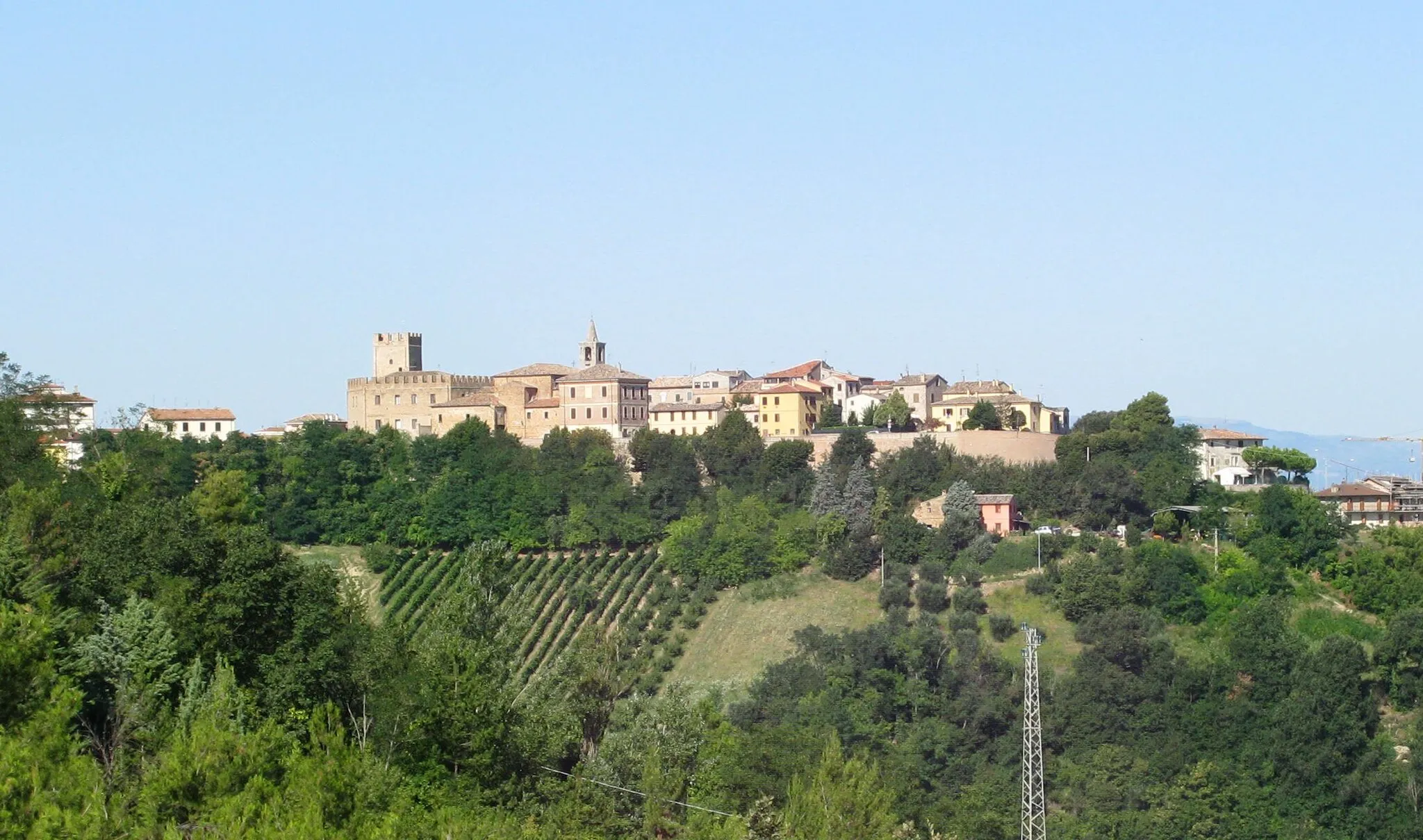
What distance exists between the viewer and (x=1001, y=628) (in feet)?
151

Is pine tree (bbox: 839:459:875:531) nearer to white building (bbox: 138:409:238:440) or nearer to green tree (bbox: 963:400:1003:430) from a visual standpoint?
green tree (bbox: 963:400:1003:430)

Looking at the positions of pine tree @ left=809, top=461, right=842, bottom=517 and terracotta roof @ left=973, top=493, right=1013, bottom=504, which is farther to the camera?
pine tree @ left=809, top=461, right=842, bottom=517

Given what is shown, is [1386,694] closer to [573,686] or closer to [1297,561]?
[1297,561]

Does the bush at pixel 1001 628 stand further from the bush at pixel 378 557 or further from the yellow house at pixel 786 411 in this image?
the yellow house at pixel 786 411

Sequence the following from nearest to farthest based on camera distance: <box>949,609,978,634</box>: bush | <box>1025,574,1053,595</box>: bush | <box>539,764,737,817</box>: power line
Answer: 1. <box>539,764,737,817</box>: power line
2. <box>949,609,978,634</box>: bush
3. <box>1025,574,1053,595</box>: bush

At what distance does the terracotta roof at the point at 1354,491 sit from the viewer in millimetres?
57438

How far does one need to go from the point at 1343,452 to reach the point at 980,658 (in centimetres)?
14353

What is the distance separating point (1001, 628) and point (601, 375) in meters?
22.5

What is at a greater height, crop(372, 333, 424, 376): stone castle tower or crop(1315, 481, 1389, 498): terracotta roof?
crop(372, 333, 424, 376): stone castle tower

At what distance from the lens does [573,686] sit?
3072cm

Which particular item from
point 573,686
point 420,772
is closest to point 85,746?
point 420,772

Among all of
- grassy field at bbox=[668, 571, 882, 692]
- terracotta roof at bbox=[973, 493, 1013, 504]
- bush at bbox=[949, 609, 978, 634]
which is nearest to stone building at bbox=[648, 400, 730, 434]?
terracotta roof at bbox=[973, 493, 1013, 504]

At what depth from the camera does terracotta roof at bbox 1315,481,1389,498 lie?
57.4m

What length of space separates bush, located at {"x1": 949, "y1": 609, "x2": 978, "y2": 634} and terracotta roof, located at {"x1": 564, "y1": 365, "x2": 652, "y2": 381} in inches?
827
